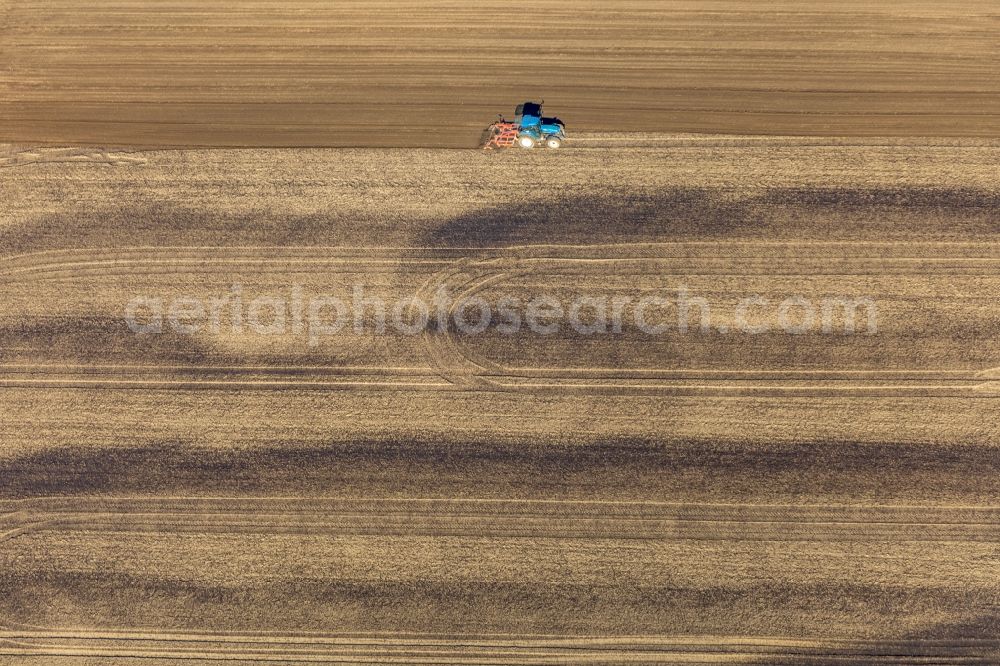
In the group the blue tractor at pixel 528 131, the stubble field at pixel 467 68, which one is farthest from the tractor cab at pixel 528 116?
the stubble field at pixel 467 68

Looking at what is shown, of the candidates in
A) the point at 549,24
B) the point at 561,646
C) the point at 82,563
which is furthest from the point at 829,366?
the point at 82,563

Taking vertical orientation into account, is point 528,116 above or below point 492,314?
above

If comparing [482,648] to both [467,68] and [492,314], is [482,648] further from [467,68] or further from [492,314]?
[467,68]

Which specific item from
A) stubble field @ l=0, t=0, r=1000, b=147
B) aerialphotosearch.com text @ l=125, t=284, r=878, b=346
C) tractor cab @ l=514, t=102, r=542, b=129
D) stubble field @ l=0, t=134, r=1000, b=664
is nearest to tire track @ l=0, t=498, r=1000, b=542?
stubble field @ l=0, t=134, r=1000, b=664

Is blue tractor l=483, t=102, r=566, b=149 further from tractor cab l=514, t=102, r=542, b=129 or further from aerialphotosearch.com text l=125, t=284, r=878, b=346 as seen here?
aerialphotosearch.com text l=125, t=284, r=878, b=346

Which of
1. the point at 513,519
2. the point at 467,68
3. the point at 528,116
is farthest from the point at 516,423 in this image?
the point at 467,68

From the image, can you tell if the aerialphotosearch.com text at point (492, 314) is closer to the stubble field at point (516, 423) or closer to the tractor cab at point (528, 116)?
the stubble field at point (516, 423)
